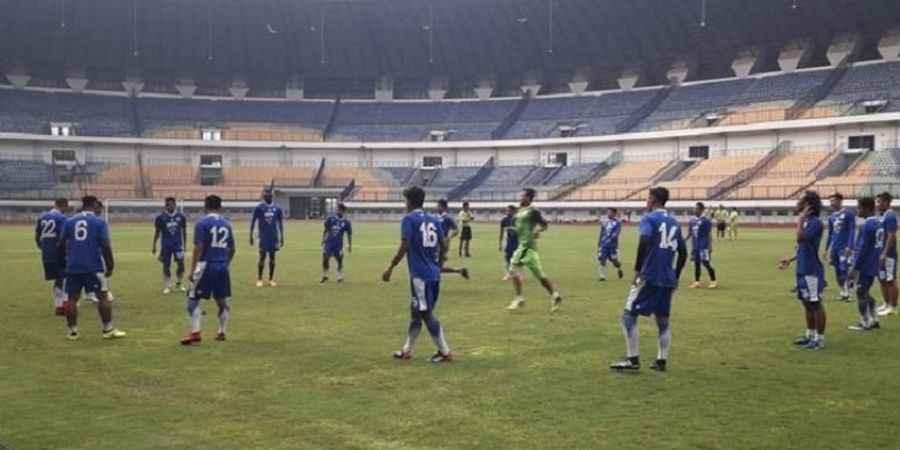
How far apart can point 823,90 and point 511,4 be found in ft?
103

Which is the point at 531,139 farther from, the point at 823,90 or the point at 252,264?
the point at 252,264

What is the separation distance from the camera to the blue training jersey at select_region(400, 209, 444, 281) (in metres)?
10.7

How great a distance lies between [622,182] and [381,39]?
3332cm

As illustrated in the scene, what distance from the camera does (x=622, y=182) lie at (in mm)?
74312

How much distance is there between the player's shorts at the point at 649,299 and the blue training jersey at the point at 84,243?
8052mm

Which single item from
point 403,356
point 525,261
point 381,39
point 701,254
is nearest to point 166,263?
point 525,261

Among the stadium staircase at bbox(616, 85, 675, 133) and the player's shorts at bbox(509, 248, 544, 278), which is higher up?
the stadium staircase at bbox(616, 85, 675, 133)

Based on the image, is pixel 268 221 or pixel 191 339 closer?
pixel 191 339

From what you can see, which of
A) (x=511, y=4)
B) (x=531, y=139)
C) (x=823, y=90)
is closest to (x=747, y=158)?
(x=823, y=90)

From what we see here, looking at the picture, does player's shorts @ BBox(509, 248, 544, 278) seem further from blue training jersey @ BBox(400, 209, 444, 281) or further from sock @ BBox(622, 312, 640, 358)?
sock @ BBox(622, 312, 640, 358)

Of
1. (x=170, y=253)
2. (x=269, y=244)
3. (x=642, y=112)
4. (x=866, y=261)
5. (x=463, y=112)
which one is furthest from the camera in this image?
(x=463, y=112)

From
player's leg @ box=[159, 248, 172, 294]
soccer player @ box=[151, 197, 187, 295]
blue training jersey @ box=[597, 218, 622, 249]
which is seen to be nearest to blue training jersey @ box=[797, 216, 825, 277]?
blue training jersey @ box=[597, 218, 622, 249]

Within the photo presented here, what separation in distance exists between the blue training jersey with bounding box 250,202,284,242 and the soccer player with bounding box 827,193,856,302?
12.5 meters

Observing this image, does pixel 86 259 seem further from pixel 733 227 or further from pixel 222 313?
pixel 733 227
